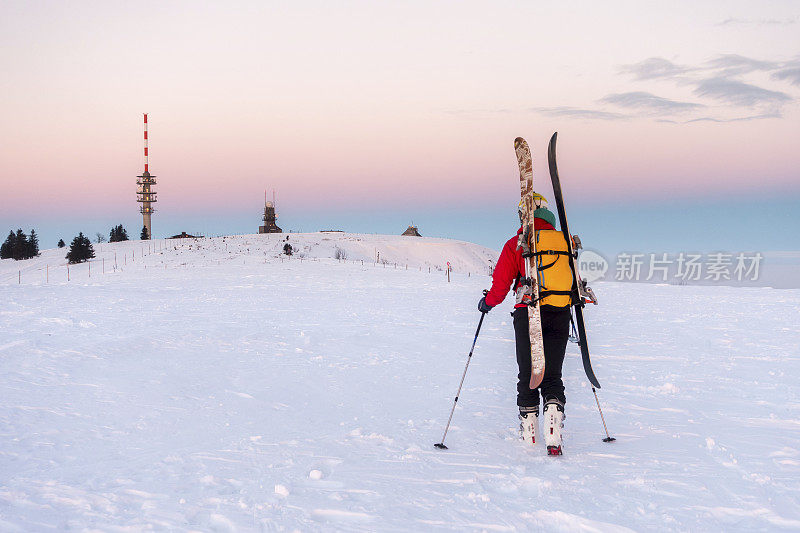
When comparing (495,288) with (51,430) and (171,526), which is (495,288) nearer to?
(171,526)

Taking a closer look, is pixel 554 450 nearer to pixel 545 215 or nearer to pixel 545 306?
pixel 545 306

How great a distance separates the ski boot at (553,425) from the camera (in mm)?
5504

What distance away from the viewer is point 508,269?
5871 mm

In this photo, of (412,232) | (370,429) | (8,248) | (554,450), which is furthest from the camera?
(412,232)

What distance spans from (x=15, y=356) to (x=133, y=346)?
1968 millimetres

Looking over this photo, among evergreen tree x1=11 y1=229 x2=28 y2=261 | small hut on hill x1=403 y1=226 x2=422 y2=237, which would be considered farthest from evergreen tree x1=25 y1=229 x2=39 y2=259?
small hut on hill x1=403 y1=226 x2=422 y2=237

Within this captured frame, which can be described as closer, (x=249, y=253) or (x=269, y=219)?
(x=249, y=253)

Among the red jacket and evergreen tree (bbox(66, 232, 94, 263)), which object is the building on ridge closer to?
evergreen tree (bbox(66, 232, 94, 263))

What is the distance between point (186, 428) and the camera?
6297mm

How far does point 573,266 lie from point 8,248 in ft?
305

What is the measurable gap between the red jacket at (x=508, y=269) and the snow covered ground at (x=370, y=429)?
5.20ft

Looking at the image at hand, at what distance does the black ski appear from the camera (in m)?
5.83

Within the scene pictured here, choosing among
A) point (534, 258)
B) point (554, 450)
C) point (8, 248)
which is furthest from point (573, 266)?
point (8, 248)

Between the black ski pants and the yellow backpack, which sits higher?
the yellow backpack
